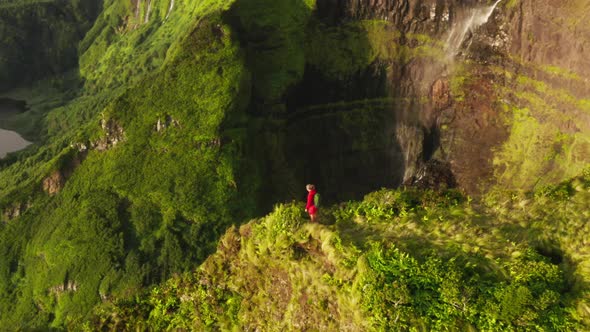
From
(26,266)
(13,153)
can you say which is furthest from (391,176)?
(13,153)

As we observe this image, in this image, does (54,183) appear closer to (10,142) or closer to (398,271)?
(10,142)

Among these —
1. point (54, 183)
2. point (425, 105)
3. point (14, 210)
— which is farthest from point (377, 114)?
point (14, 210)

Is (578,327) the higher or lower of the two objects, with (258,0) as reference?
lower

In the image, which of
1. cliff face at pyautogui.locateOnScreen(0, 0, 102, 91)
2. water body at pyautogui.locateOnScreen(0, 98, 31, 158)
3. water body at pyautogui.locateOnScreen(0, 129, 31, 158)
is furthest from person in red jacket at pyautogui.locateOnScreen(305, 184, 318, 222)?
cliff face at pyautogui.locateOnScreen(0, 0, 102, 91)

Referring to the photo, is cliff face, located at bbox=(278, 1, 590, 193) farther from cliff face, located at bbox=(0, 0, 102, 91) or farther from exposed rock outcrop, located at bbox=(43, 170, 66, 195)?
cliff face, located at bbox=(0, 0, 102, 91)

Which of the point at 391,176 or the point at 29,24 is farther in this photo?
the point at 29,24

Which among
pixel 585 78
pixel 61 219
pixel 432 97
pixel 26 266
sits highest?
pixel 585 78

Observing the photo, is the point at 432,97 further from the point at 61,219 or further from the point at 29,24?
the point at 29,24
